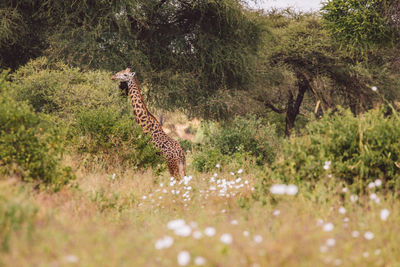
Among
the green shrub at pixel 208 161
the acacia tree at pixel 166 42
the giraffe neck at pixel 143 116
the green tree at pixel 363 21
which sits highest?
the green tree at pixel 363 21

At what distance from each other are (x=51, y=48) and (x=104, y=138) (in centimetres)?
667

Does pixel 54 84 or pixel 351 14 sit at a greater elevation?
pixel 351 14

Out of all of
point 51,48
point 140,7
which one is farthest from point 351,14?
point 51,48

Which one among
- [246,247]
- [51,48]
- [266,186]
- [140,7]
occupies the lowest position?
[266,186]

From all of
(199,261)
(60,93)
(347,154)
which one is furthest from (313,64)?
(199,261)

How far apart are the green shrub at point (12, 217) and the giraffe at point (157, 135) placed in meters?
5.09

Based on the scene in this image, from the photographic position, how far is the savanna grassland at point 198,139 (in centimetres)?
294

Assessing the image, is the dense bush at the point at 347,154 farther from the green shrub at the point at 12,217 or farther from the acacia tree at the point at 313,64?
the acacia tree at the point at 313,64

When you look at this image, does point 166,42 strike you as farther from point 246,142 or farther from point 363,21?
point 363,21

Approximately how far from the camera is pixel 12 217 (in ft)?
10.3

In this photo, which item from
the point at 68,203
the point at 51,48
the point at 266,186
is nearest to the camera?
the point at 68,203

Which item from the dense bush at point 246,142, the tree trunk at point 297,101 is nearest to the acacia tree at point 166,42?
the dense bush at point 246,142

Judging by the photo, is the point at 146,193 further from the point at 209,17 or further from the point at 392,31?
the point at 392,31

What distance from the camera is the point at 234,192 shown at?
20.1 ft
